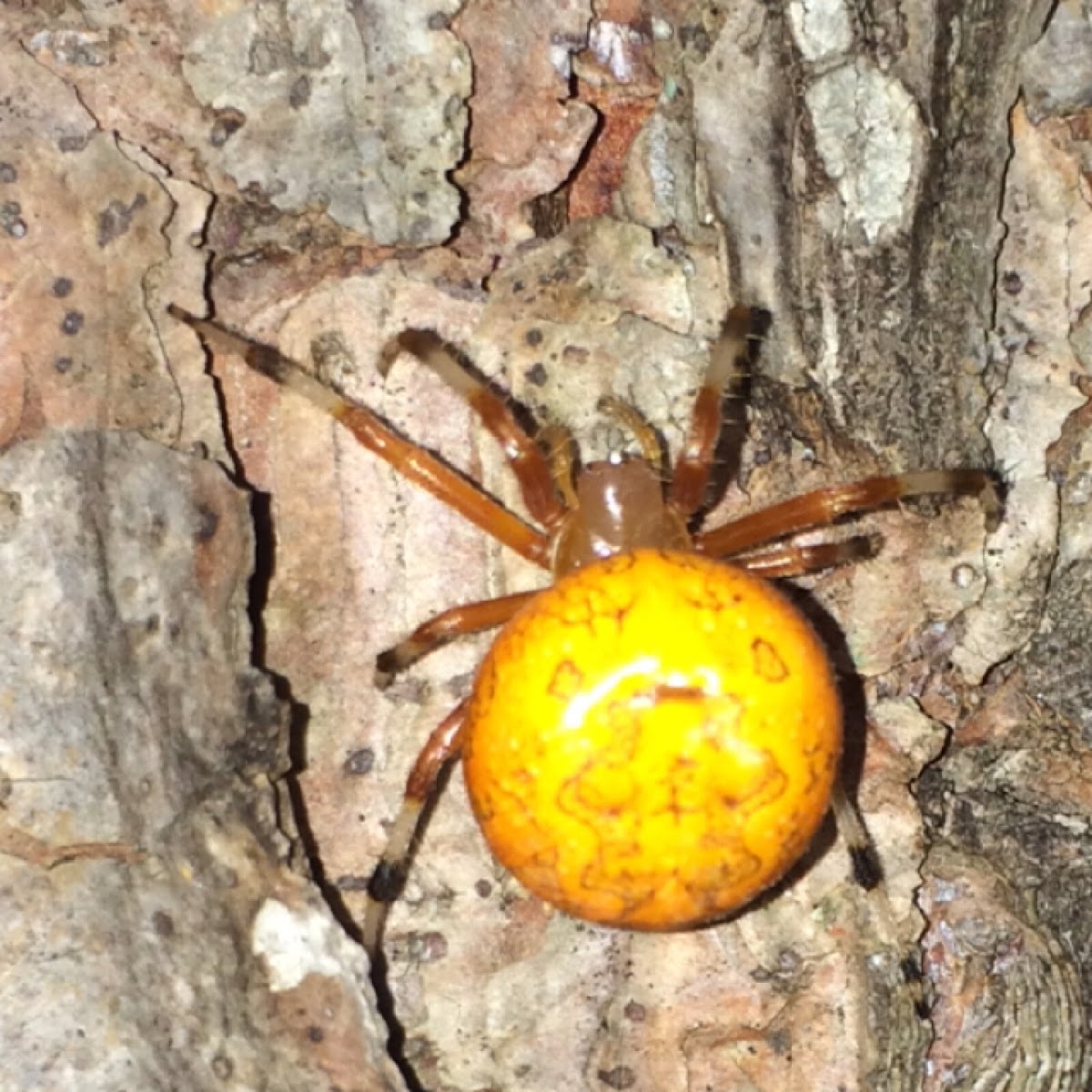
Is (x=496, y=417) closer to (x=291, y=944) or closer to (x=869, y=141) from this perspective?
(x=869, y=141)

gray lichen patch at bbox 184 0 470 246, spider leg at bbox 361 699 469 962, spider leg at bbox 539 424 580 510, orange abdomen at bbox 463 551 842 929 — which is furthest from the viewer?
spider leg at bbox 539 424 580 510

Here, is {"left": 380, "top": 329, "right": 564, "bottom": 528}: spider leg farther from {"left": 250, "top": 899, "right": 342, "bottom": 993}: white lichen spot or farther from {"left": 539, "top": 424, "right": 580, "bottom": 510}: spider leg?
{"left": 250, "top": 899, "right": 342, "bottom": 993}: white lichen spot

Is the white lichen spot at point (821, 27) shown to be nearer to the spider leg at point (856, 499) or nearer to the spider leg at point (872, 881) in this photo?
the spider leg at point (856, 499)

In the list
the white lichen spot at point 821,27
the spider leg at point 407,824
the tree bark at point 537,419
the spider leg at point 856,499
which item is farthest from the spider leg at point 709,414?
the spider leg at point 407,824

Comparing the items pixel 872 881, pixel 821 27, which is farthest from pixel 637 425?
pixel 872 881

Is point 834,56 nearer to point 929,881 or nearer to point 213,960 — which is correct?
point 929,881

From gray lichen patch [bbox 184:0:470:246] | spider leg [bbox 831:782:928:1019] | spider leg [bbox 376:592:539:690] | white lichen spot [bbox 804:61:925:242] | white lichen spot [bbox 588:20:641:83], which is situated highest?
white lichen spot [bbox 588:20:641:83]

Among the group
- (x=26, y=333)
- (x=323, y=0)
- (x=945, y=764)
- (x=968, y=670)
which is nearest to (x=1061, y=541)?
(x=968, y=670)

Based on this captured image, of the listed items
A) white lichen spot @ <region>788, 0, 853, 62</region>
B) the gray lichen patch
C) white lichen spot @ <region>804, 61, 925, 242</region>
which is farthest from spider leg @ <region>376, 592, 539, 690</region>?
white lichen spot @ <region>788, 0, 853, 62</region>
